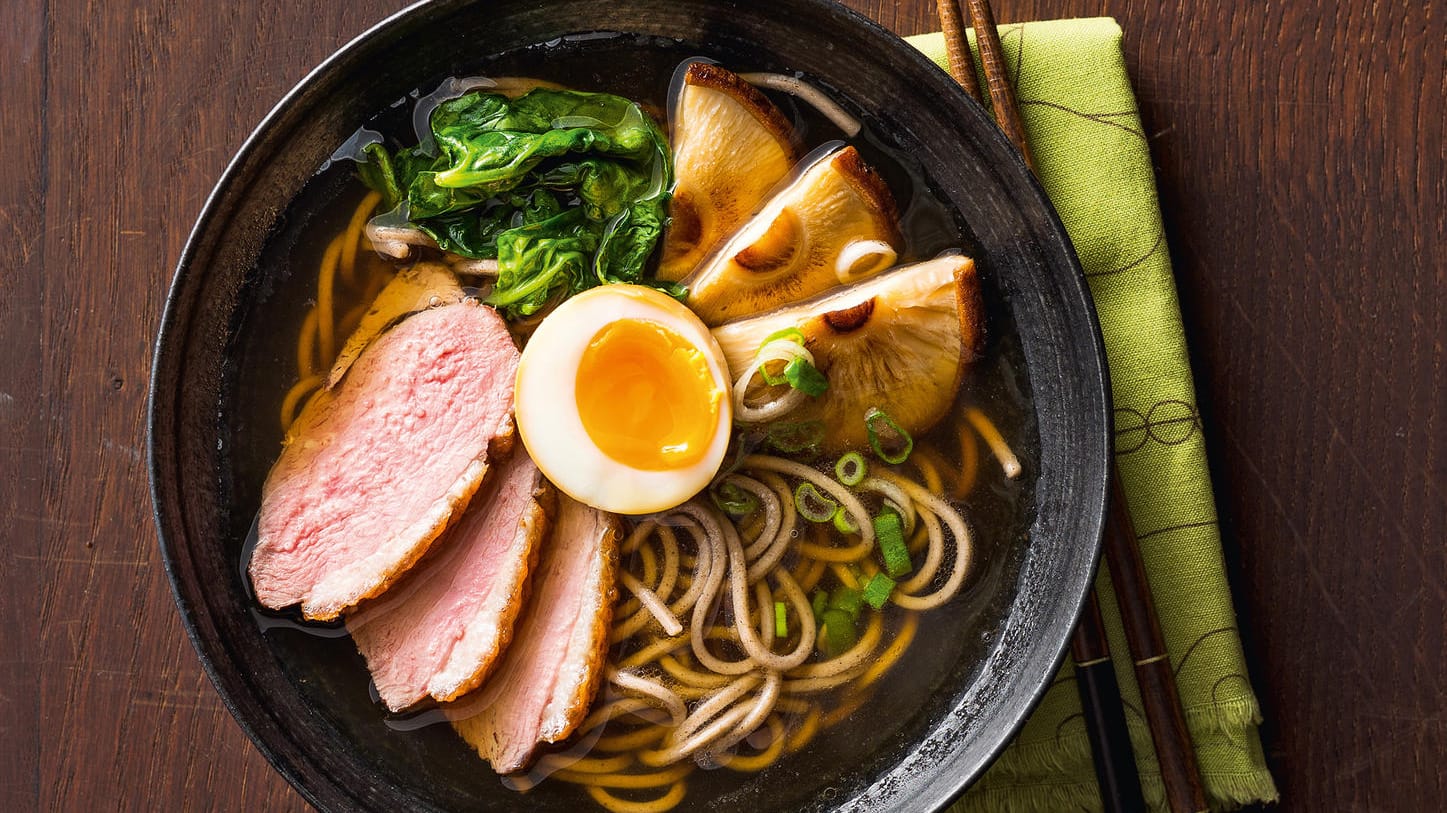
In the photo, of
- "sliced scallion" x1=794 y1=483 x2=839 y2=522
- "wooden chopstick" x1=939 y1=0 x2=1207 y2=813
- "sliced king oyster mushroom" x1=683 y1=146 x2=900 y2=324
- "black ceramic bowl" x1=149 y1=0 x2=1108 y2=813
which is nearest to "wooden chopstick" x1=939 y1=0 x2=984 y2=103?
"wooden chopstick" x1=939 y1=0 x2=1207 y2=813

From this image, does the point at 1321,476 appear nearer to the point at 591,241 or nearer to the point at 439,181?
the point at 591,241

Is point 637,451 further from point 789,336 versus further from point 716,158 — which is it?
point 716,158

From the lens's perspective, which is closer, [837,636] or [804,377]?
[804,377]

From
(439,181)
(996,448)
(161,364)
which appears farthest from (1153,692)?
(161,364)

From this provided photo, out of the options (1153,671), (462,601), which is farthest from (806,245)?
(1153,671)

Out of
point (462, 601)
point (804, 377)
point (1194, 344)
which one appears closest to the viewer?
point (804, 377)

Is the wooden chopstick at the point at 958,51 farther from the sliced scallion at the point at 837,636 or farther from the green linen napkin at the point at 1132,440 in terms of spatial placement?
the sliced scallion at the point at 837,636

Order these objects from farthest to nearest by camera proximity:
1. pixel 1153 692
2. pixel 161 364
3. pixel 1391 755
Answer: pixel 1391 755 → pixel 1153 692 → pixel 161 364
